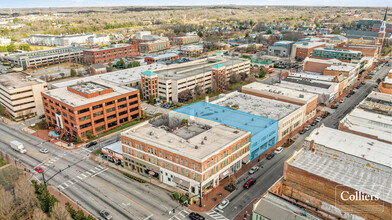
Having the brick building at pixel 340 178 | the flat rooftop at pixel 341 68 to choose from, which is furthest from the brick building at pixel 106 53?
the brick building at pixel 340 178

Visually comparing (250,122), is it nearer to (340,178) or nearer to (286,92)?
(340,178)

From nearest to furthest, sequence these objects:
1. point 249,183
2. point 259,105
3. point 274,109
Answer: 1. point 249,183
2. point 274,109
3. point 259,105

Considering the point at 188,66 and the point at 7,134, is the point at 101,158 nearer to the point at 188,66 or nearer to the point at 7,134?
the point at 7,134

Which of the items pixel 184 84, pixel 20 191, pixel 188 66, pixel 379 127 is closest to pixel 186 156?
pixel 20 191

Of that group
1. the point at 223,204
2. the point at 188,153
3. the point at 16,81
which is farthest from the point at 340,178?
the point at 16,81

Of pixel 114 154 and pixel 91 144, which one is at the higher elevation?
pixel 114 154

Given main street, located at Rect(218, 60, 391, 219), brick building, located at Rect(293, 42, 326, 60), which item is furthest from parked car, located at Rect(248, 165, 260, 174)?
brick building, located at Rect(293, 42, 326, 60)

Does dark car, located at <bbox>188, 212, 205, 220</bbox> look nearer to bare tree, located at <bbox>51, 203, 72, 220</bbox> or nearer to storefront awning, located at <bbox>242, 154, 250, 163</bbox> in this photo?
storefront awning, located at <bbox>242, 154, 250, 163</bbox>

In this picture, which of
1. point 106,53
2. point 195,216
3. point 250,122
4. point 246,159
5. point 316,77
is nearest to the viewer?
point 195,216
